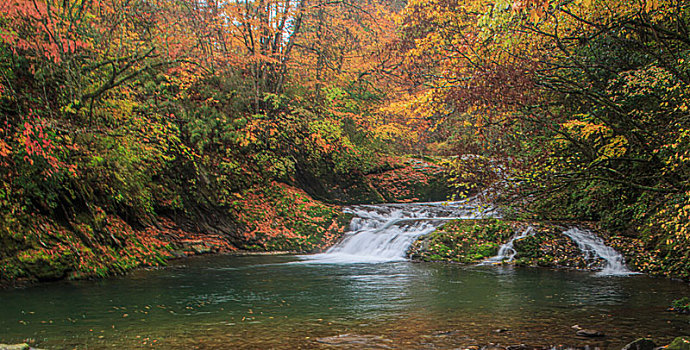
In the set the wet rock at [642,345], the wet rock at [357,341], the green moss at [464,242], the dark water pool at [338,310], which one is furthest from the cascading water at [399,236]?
the wet rock at [642,345]

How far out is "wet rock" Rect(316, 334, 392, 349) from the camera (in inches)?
176

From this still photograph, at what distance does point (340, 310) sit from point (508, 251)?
23.0 feet

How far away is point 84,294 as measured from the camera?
6988mm

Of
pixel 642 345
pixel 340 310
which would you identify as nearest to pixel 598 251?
pixel 340 310

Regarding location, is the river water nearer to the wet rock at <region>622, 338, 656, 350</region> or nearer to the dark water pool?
the dark water pool

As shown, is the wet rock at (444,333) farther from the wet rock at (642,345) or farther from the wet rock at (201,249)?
the wet rock at (201,249)

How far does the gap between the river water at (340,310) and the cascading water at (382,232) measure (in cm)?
294

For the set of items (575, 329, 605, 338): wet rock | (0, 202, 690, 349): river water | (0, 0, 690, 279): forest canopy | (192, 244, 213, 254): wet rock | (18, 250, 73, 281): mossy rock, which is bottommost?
(0, 202, 690, 349): river water

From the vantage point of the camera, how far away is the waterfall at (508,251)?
459 inches

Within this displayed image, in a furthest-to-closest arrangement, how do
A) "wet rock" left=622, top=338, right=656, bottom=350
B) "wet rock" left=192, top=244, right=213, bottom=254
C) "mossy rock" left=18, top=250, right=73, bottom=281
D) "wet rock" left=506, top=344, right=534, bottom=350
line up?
"wet rock" left=192, top=244, right=213, bottom=254, "mossy rock" left=18, top=250, right=73, bottom=281, "wet rock" left=506, top=344, right=534, bottom=350, "wet rock" left=622, top=338, right=656, bottom=350

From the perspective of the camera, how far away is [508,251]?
11852 mm

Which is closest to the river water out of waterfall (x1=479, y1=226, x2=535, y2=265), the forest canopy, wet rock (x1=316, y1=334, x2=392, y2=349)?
wet rock (x1=316, y1=334, x2=392, y2=349)

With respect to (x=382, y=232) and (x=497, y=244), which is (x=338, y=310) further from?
(x=382, y=232)

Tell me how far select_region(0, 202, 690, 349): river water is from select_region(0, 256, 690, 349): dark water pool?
17mm
